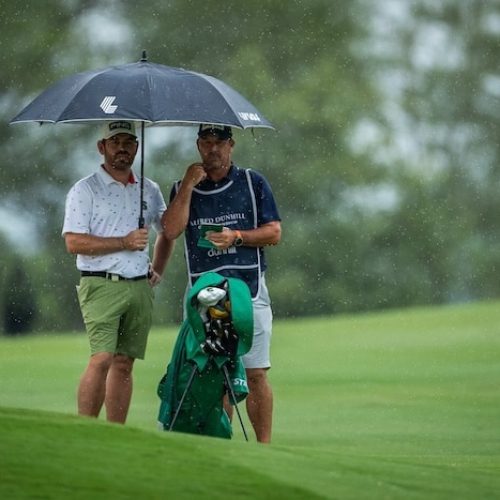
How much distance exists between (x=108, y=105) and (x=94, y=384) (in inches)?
52.4

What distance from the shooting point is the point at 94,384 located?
27.6 feet

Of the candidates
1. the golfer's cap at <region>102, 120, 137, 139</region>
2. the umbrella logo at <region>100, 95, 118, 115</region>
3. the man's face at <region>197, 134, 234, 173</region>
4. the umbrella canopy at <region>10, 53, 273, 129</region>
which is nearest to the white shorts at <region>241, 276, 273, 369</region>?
the man's face at <region>197, 134, 234, 173</region>

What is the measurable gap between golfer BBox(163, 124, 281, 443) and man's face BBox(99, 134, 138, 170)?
0.27m

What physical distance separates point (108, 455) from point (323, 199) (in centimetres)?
3602

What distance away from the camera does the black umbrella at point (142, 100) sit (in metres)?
8.34

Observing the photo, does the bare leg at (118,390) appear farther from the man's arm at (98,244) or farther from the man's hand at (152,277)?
the man's arm at (98,244)

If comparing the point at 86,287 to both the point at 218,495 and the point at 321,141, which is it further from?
the point at 321,141

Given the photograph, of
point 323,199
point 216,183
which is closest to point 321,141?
point 323,199

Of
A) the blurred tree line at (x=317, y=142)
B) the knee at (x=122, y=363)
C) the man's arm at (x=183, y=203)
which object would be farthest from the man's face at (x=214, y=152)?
the blurred tree line at (x=317, y=142)

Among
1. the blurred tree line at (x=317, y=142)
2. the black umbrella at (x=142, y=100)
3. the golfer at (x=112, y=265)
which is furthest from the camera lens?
the blurred tree line at (x=317, y=142)

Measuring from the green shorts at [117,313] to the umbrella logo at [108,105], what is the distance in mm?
818

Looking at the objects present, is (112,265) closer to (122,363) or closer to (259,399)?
(122,363)

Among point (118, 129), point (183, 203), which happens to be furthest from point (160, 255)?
point (118, 129)

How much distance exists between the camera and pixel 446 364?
63.6ft
